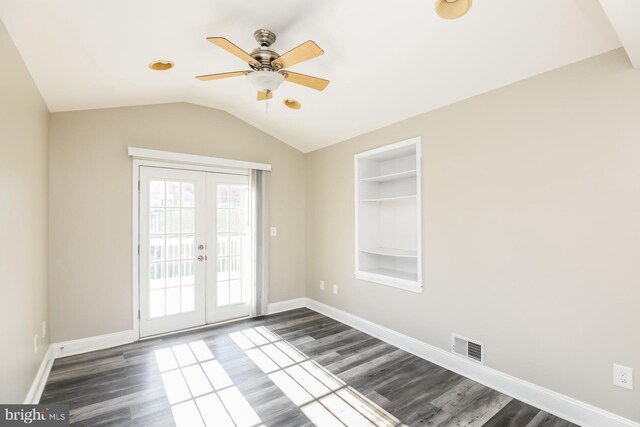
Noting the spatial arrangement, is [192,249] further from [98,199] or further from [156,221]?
[98,199]

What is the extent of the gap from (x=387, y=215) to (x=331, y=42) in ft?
7.24

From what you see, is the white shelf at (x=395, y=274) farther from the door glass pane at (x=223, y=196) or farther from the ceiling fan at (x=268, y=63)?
the ceiling fan at (x=268, y=63)

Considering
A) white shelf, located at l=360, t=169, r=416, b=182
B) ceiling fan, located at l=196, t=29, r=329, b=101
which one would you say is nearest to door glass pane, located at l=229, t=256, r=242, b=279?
white shelf, located at l=360, t=169, r=416, b=182

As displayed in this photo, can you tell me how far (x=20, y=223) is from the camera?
210cm

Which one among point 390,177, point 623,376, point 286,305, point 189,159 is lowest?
point 286,305

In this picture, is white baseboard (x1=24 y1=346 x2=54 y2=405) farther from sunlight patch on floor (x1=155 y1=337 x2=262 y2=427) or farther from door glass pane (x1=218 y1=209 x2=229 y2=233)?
door glass pane (x1=218 y1=209 x2=229 y2=233)

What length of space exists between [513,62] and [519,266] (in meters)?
1.56

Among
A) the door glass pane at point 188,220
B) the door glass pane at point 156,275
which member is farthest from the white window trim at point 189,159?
the door glass pane at point 156,275

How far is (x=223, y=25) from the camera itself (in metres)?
2.20

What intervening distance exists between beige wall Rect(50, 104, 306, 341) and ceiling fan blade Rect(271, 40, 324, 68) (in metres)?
2.21

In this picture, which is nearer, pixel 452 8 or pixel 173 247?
pixel 452 8

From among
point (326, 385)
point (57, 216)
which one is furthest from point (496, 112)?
point (57, 216)

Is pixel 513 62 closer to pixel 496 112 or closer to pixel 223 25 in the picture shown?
pixel 496 112

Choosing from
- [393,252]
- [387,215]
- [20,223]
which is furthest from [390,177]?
[20,223]
